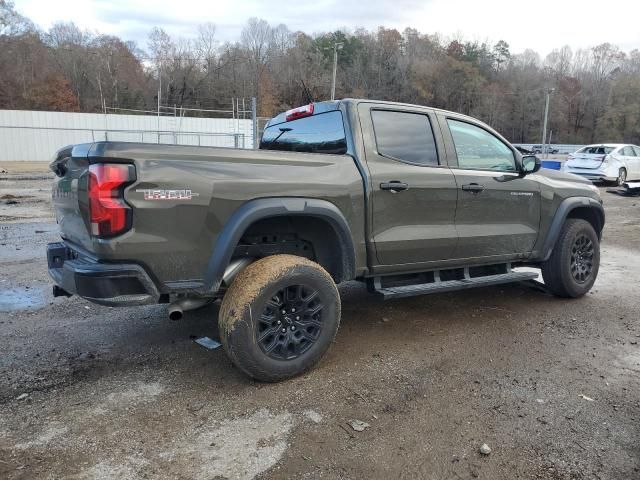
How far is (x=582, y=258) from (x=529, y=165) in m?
1.41

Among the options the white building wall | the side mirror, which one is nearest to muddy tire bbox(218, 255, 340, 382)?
the side mirror

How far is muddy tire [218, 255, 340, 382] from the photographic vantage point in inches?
127

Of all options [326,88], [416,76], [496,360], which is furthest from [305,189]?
[416,76]

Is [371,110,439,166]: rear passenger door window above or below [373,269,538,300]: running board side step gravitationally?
above

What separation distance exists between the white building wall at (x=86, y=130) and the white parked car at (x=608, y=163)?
17.3 m

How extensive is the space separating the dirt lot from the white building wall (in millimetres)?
25583

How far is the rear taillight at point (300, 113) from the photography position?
440cm

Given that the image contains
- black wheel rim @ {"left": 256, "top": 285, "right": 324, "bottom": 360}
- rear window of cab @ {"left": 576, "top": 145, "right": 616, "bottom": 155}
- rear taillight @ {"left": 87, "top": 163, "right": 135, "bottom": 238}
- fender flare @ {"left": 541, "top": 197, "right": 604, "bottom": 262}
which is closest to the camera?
rear taillight @ {"left": 87, "top": 163, "right": 135, "bottom": 238}

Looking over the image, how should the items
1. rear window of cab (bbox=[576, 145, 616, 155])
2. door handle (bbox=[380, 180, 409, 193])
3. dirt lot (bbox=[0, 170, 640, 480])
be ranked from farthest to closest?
rear window of cab (bbox=[576, 145, 616, 155])
door handle (bbox=[380, 180, 409, 193])
dirt lot (bbox=[0, 170, 640, 480])

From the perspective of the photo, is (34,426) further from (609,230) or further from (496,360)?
(609,230)

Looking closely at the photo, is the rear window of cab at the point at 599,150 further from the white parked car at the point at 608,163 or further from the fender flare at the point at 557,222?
the fender flare at the point at 557,222

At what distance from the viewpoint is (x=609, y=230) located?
10477 millimetres

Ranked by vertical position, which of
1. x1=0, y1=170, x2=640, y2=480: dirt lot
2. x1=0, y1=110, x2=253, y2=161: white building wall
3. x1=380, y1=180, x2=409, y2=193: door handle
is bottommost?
x1=0, y1=170, x2=640, y2=480: dirt lot

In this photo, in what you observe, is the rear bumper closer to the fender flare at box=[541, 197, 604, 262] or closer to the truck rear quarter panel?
the truck rear quarter panel
